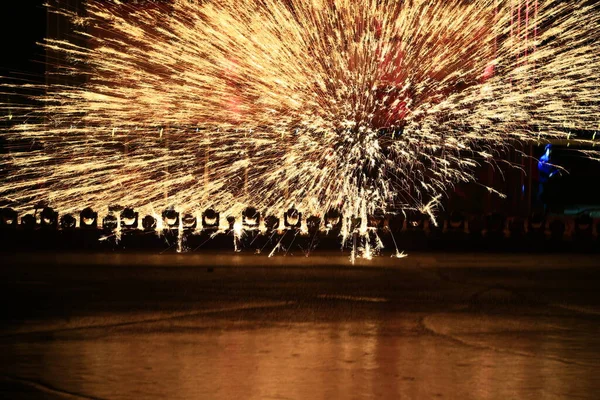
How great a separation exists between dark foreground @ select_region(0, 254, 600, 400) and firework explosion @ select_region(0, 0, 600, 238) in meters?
4.37

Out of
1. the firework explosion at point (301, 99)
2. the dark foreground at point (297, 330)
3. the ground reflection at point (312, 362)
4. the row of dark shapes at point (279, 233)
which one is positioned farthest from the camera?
the firework explosion at point (301, 99)

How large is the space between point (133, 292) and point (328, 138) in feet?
24.6

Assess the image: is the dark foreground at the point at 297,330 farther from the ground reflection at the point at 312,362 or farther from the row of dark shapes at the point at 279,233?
the row of dark shapes at the point at 279,233

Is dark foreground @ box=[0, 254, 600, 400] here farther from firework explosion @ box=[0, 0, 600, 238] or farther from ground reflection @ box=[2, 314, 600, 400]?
firework explosion @ box=[0, 0, 600, 238]

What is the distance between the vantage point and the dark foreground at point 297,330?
782cm

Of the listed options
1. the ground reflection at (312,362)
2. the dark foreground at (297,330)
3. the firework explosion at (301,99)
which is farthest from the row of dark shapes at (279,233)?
the ground reflection at (312,362)

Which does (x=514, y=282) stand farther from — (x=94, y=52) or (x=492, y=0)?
(x=94, y=52)

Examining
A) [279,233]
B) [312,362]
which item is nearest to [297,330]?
[312,362]

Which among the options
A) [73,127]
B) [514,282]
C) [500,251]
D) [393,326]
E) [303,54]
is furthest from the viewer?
[73,127]

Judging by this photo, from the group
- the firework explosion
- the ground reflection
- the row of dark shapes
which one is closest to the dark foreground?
the ground reflection

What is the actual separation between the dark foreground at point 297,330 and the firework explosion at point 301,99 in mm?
4372

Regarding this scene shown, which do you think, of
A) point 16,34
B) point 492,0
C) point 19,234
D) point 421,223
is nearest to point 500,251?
point 421,223

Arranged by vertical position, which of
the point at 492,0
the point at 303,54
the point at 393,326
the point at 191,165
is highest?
the point at 492,0

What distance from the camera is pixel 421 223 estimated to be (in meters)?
18.9
